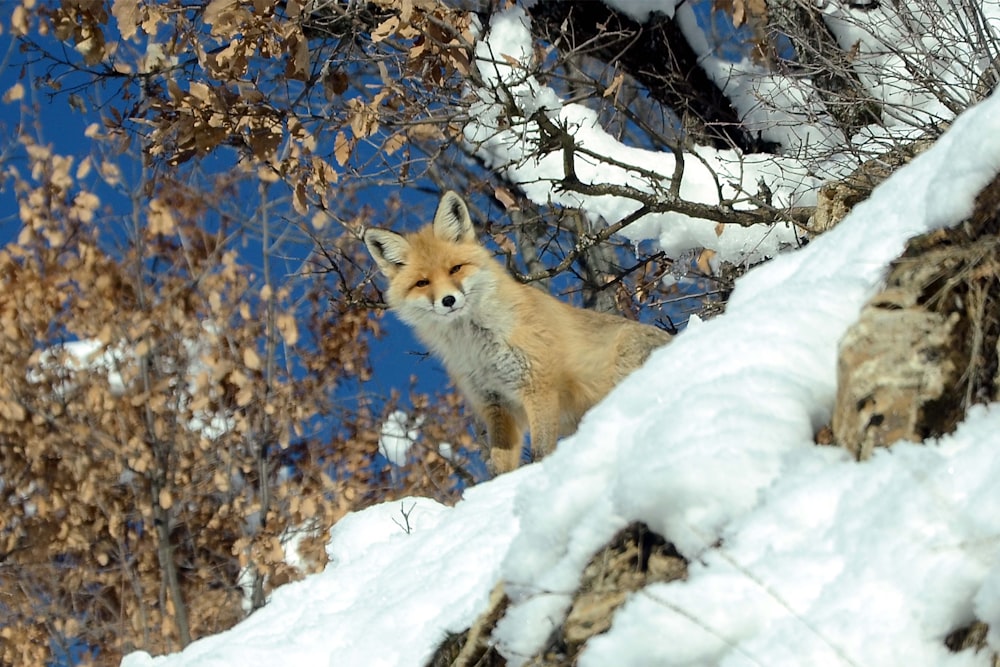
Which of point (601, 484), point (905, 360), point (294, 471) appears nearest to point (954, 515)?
point (905, 360)

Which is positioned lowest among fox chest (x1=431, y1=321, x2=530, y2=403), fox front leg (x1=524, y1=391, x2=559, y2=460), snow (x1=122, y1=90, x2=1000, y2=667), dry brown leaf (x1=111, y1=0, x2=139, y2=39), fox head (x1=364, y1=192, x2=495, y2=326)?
snow (x1=122, y1=90, x2=1000, y2=667)

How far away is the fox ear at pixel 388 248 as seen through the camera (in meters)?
7.84

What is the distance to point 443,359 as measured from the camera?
7762 mm

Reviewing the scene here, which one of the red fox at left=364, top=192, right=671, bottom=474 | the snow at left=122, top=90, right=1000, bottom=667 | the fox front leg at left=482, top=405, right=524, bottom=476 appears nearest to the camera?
the snow at left=122, top=90, right=1000, bottom=667

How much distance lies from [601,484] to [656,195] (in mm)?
4367

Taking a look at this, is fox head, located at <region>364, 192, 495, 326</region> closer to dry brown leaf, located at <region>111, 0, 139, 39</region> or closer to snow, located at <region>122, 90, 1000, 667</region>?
dry brown leaf, located at <region>111, 0, 139, 39</region>

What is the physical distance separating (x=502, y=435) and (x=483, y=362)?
22.6 inches

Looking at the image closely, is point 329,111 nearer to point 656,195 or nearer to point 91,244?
point 656,195

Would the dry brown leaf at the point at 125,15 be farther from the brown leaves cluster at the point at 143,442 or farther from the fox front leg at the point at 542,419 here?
the brown leaves cluster at the point at 143,442

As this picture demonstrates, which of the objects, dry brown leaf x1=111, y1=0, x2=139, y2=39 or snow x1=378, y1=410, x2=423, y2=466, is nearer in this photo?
dry brown leaf x1=111, y1=0, x2=139, y2=39

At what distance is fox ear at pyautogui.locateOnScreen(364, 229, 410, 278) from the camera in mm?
7840

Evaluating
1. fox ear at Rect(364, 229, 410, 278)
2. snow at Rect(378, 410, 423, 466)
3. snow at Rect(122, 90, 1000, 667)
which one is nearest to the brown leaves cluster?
snow at Rect(378, 410, 423, 466)

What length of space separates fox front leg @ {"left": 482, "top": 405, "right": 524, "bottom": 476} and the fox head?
0.77 m

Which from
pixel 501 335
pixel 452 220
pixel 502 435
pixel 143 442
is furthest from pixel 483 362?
pixel 143 442
